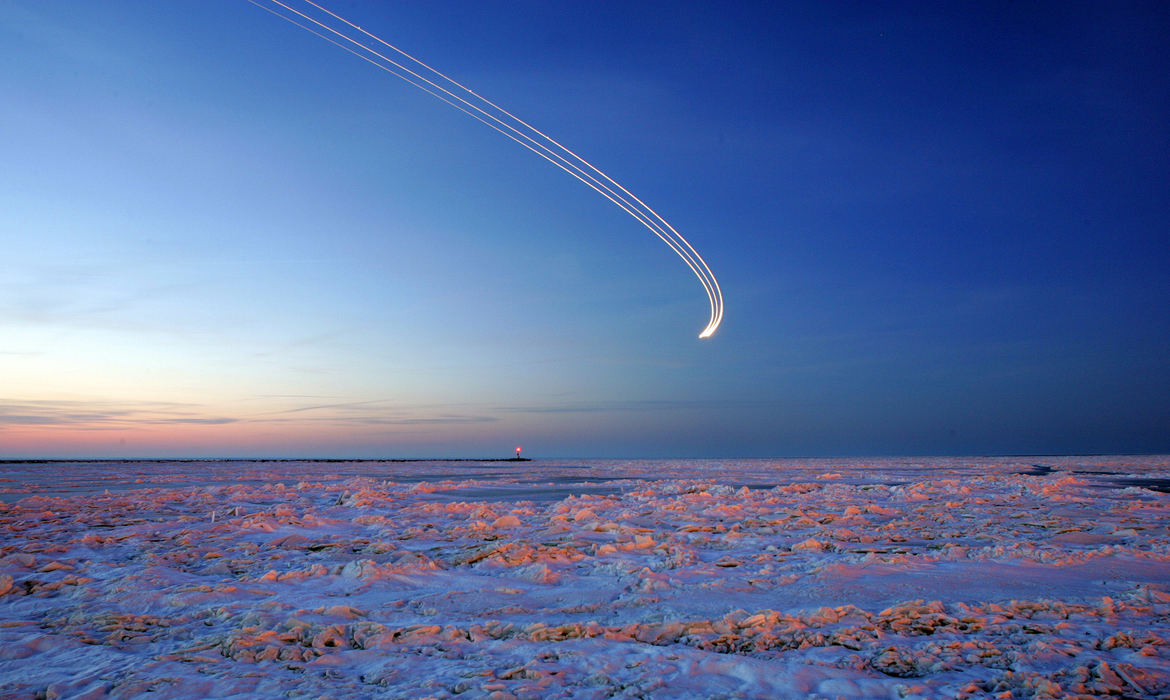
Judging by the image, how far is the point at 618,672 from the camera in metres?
3.40

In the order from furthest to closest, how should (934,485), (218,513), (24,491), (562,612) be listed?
(24,491), (934,485), (218,513), (562,612)

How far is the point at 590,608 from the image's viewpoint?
4.79m

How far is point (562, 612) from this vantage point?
470 cm

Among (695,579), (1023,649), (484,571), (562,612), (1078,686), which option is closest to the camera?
(1078,686)

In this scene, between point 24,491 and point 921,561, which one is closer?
point 921,561

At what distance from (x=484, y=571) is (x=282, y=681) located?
9.47ft

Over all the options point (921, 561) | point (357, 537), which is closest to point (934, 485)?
point (921, 561)

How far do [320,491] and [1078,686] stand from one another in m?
16.3

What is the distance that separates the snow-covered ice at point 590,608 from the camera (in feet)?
10.8

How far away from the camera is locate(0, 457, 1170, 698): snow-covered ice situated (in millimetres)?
3283

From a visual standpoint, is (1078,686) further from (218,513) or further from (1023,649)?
(218,513)

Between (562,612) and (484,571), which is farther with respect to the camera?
(484,571)

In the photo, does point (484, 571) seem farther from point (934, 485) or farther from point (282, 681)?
point (934, 485)

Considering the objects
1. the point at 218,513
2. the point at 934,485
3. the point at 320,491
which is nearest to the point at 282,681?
the point at 218,513
